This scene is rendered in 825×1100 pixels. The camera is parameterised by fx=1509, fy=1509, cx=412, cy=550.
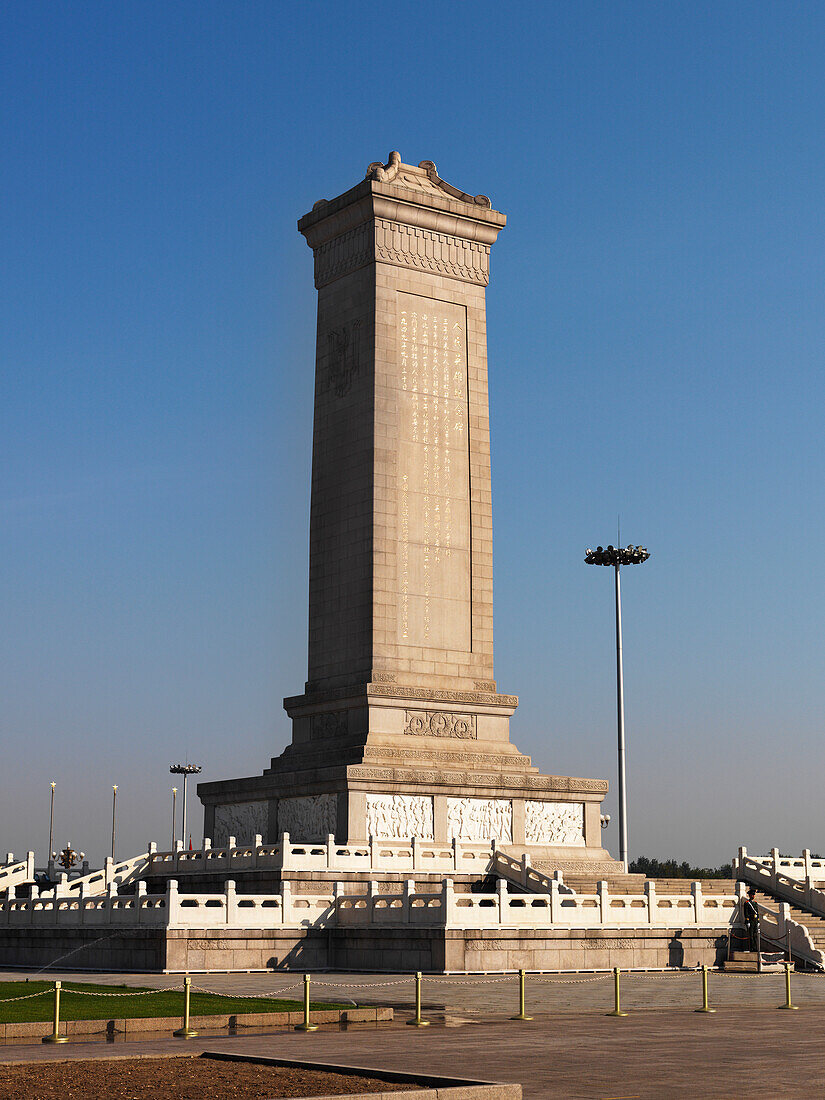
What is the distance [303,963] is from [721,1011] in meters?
11.1

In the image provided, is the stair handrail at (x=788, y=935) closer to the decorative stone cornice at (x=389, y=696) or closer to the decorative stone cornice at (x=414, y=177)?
the decorative stone cornice at (x=389, y=696)

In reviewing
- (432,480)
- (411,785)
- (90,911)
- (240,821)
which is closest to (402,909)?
(90,911)

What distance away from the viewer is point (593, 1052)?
1647 centimetres

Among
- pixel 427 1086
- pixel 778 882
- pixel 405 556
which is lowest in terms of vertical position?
pixel 427 1086

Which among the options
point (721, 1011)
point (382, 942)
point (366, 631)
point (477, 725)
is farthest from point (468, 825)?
point (721, 1011)

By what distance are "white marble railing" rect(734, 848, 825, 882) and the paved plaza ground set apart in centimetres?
1317

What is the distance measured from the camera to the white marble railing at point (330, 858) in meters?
34.5

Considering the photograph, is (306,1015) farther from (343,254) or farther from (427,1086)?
(343,254)

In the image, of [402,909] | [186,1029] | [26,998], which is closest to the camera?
[186,1029]

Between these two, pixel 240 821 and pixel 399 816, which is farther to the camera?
pixel 240 821

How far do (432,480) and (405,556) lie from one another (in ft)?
8.25

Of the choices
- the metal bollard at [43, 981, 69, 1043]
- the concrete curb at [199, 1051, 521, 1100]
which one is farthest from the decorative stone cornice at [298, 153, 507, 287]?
the concrete curb at [199, 1051, 521, 1100]

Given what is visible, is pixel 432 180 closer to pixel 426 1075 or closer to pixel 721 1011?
pixel 721 1011

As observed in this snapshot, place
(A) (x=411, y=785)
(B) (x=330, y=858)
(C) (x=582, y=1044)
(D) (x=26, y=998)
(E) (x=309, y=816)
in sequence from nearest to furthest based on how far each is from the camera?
1. (C) (x=582, y=1044)
2. (D) (x=26, y=998)
3. (B) (x=330, y=858)
4. (A) (x=411, y=785)
5. (E) (x=309, y=816)
